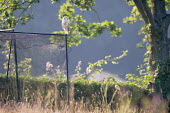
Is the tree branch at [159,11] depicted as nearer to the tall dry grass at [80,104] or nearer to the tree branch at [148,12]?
the tree branch at [148,12]

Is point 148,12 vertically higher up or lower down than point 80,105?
higher up

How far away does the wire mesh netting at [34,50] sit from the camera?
717 cm

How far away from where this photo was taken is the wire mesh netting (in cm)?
717

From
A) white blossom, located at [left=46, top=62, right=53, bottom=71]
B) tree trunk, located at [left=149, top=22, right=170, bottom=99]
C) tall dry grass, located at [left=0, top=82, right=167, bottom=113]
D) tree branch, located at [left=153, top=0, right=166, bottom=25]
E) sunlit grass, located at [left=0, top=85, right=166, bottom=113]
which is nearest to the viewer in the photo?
sunlit grass, located at [left=0, top=85, right=166, bottom=113]

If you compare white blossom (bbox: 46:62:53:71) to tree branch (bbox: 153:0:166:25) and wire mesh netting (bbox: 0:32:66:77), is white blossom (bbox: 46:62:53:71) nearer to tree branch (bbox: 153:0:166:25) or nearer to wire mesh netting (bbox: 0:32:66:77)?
wire mesh netting (bbox: 0:32:66:77)

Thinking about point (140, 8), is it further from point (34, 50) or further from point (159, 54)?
point (34, 50)

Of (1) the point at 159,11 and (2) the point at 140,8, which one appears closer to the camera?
(2) the point at 140,8

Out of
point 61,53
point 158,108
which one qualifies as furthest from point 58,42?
point 158,108

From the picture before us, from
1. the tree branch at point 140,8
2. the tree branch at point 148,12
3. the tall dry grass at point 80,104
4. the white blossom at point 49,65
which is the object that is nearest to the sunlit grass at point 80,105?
the tall dry grass at point 80,104

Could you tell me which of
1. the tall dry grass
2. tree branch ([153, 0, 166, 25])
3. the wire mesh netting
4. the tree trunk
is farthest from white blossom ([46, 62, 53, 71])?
tree branch ([153, 0, 166, 25])

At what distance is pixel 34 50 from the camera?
7582mm

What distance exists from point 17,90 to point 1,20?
13.6 ft

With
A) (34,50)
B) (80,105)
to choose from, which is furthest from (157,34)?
(34,50)

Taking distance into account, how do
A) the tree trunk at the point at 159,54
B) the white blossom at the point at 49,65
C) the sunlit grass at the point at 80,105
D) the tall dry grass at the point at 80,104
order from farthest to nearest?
1. the tree trunk at the point at 159,54
2. the white blossom at the point at 49,65
3. the tall dry grass at the point at 80,104
4. the sunlit grass at the point at 80,105
